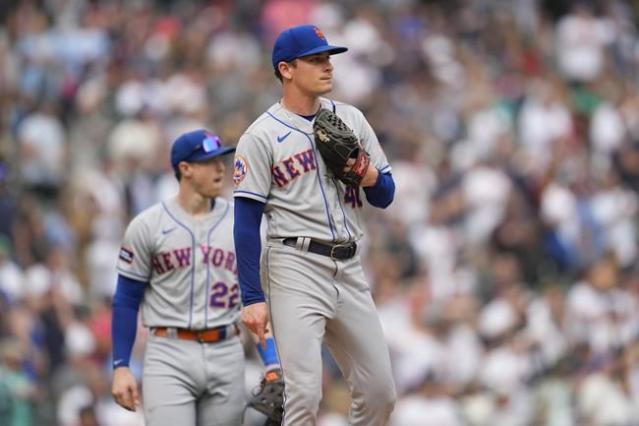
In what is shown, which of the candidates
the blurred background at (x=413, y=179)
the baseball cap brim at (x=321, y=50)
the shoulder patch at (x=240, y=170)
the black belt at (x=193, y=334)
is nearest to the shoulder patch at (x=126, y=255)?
the black belt at (x=193, y=334)

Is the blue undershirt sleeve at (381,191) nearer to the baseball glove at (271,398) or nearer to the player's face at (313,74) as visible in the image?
the player's face at (313,74)

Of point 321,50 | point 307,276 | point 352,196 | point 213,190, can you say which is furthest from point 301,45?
point 213,190

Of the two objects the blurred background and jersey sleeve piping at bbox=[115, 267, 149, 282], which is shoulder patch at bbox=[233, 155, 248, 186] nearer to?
jersey sleeve piping at bbox=[115, 267, 149, 282]

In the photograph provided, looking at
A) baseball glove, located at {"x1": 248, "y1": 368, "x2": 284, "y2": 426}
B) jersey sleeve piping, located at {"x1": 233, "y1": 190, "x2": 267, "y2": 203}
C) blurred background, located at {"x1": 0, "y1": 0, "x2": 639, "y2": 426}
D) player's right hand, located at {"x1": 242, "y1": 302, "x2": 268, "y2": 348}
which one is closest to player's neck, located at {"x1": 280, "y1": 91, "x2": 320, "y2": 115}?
jersey sleeve piping, located at {"x1": 233, "y1": 190, "x2": 267, "y2": 203}

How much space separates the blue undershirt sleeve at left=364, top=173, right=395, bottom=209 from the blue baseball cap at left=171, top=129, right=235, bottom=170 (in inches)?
47.7

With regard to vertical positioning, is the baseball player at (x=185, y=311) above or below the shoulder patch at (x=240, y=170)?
below

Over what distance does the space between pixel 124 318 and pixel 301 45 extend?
1.92 meters

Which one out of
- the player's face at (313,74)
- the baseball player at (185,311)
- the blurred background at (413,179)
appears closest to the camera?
the player's face at (313,74)

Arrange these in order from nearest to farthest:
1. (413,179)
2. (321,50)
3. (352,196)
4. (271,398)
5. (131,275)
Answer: (321,50) < (352,196) < (271,398) < (131,275) < (413,179)

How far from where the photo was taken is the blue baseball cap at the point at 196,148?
8234mm

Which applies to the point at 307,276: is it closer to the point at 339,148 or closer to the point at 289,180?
the point at 289,180

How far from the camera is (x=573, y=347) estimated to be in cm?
1403

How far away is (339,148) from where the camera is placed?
6.90 metres

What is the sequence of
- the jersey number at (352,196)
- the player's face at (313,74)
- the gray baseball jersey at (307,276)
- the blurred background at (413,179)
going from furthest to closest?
the blurred background at (413,179) → the jersey number at (352,196) → the player's face at (313,74) → the gray baseball jersey at (307,276)
